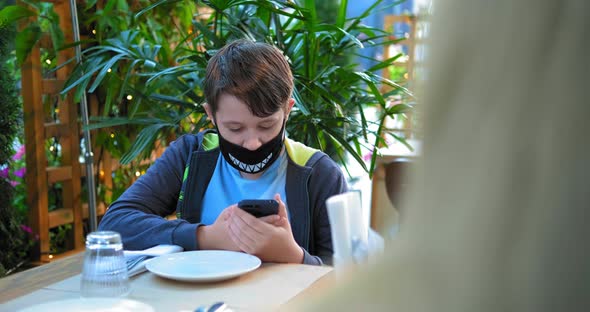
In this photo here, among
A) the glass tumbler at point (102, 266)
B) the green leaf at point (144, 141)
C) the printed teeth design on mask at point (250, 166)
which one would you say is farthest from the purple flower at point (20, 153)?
the glass tumbler at point (102, 266)

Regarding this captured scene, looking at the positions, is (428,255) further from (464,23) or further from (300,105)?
(300,105)

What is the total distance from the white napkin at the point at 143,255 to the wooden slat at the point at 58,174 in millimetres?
1623

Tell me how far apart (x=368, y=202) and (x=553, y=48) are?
5.43m

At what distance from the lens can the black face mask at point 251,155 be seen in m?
1.90

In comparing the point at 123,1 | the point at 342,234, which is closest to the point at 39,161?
the point at 123,1

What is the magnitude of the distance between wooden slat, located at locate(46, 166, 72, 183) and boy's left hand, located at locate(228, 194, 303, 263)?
5.85 feet

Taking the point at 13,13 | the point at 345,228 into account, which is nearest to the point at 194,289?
the point at 345,228

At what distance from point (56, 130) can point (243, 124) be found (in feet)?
5.36

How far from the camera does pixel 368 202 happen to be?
5738 mm

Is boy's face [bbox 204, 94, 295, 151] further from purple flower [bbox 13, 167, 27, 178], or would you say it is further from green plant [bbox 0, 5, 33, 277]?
purple flower [bbox 13, 167, 27, 178]

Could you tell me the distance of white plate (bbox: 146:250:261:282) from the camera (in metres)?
1.38

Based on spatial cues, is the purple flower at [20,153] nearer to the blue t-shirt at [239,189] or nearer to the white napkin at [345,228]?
the blue t-shirt at [239,189]

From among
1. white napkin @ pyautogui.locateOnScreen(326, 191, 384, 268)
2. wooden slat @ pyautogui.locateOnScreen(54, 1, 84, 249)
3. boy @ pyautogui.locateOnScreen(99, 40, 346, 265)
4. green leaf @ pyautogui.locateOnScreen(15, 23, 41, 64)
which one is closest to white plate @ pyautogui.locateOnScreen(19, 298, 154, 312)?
white napkin @ pyautogui.locateOnScreen(326, 191, 384, 268)

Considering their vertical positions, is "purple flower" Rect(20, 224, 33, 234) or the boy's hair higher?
the boy's hair
